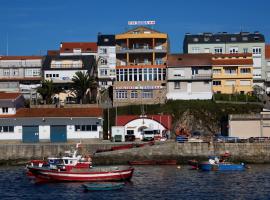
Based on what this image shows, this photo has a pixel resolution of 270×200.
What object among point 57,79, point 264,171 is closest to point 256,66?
point 57,79

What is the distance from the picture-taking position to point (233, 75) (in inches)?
4614

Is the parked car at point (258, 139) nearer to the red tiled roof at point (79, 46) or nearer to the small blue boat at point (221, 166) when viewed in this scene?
the small blue boat at point (221, 166)

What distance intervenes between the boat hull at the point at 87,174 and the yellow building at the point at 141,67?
122 ft

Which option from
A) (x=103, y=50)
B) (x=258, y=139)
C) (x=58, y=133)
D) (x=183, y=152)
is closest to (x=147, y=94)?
(x=58, y=133)

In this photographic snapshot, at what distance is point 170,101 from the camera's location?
105 m

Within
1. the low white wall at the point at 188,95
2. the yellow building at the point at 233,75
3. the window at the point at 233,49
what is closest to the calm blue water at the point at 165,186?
the low white wall at the point at 188,95

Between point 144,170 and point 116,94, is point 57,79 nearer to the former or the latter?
point 116,94

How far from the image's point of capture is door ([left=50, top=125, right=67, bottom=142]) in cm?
9256

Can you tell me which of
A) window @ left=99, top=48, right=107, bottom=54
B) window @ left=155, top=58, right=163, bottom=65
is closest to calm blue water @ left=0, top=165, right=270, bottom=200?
window @ left=155, top=58, right=163, bottom=65

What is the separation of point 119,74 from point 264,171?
130 ft

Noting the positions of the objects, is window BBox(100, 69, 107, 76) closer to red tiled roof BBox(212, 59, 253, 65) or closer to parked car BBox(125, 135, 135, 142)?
red tiled roof BBox(212, 59, 253, 65)

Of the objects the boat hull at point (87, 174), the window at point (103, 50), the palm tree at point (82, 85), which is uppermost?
the window at point (103, 50)

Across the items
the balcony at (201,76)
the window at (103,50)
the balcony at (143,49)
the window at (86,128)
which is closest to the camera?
the window at (86,128)

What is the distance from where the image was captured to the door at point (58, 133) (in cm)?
9256
